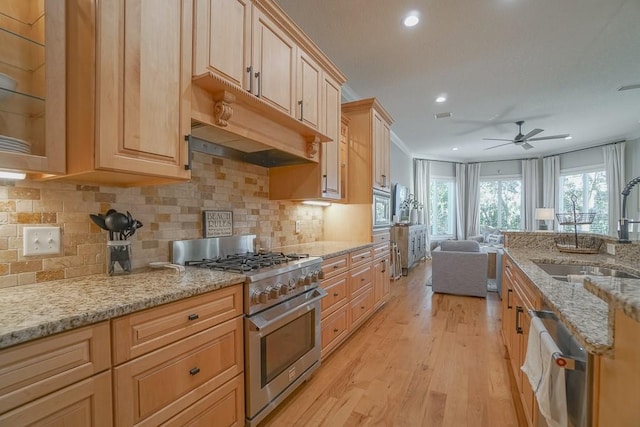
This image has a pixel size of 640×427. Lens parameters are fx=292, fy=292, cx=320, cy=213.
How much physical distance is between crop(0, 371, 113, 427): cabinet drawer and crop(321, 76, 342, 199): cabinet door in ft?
6.68

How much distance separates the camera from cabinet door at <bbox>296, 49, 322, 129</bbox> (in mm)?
2209

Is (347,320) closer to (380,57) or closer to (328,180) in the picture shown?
(328,180)

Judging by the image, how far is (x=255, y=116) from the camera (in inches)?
74.7

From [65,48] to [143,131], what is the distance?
0.42m

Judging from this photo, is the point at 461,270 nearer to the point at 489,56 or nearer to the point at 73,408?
the point at 489,56

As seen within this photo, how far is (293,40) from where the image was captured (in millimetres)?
2127

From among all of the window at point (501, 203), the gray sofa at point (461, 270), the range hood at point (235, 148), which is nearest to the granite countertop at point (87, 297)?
the range hood at point (235, 148)

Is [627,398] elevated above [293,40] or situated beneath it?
situated beneath

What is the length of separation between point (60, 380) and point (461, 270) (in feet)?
14.4

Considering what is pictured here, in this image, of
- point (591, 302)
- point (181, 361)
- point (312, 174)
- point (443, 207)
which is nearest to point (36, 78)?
point (181, 361)

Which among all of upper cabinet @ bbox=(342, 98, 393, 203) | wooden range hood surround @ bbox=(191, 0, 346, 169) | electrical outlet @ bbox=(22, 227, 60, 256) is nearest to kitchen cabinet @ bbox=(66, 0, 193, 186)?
wooden range hood surround @ bbox=(191, 0, 346, 169)

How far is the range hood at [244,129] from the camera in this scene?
157 cm

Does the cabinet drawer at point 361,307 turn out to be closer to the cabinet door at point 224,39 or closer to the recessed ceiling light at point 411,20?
the cabinet door at point 224,39

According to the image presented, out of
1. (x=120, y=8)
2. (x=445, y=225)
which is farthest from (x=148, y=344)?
(x=445, y=225)
